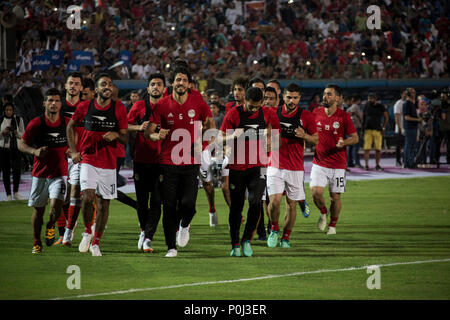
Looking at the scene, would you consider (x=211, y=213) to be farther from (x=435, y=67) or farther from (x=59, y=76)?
(x=435, y=67)

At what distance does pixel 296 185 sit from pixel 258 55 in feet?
66.9

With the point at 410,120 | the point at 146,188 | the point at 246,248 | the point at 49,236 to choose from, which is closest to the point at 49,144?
the point at 49,236

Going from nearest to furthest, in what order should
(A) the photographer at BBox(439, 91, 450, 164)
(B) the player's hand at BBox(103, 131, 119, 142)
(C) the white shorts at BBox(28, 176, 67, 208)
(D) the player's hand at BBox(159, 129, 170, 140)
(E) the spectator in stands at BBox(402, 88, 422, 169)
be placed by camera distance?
(D) the player's hand at BBox(159, 129, 170, 140)
(B) the player's hand at BBox(103, 131, 119, 142)
(C) the white shorts at BBox(28, 176, 67, 208)
(E) the spectator in stands at BBox(402, 88, 422, 169)
(A) the photographer at BBox(439, 91, 450, 164)

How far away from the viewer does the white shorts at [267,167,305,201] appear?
11.6 metres

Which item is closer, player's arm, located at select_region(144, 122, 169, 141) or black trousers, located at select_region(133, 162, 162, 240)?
player's arm, located at select_region(144, 122, 169, 141)

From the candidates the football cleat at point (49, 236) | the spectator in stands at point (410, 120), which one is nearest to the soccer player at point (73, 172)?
the football cleat at point (49, 236)

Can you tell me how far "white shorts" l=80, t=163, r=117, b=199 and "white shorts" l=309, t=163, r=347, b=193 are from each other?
12.0ft

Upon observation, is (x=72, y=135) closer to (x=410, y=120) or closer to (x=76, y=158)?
(x=76, y=158)

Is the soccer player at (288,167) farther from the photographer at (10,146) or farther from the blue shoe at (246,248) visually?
the photographer at (10,146)

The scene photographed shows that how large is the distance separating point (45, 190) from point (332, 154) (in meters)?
4.59

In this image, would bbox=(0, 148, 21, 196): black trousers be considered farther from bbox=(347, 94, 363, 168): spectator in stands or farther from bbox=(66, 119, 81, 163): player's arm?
bbox=(347, 94, 363, 168): spectator in stands

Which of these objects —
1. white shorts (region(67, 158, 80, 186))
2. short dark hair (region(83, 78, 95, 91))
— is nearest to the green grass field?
white shorts (region(67, 158, 80, 186))

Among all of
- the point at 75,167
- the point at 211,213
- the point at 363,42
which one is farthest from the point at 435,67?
the point at 75,167

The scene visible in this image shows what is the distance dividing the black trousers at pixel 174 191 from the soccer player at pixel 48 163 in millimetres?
1606
